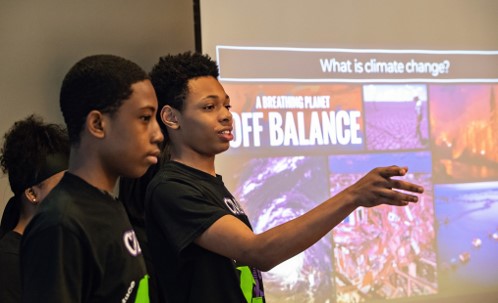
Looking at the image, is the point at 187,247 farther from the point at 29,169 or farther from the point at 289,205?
the point at 289,205

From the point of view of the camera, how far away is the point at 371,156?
3.19 metres

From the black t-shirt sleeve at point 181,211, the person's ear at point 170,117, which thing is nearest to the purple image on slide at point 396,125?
the person's ear at point 170,117

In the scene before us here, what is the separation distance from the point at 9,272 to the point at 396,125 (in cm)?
201

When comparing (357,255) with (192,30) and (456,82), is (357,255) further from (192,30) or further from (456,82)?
(192,30)

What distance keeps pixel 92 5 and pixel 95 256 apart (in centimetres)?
217

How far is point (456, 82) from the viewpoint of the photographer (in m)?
3.37

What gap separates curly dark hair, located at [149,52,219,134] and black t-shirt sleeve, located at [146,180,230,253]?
0.25 m

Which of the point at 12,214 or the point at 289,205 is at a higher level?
the point at 12,214

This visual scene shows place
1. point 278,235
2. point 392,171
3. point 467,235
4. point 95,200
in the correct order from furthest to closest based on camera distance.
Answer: point 467,235 → point 278,235 → point 392,171 → point 95,200

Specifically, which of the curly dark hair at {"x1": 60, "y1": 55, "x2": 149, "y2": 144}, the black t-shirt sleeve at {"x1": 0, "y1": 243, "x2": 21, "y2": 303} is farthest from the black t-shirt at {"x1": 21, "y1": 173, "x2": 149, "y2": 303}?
the black t-shirt sleeve at {"x1": 0, "y1": 243, "x2": 21, "y2": 303}

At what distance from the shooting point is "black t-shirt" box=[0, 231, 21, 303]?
172 cm

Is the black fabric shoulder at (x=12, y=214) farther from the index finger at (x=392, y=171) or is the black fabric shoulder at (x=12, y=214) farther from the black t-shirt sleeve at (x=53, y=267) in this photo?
the index finger at (x=392, y=171)

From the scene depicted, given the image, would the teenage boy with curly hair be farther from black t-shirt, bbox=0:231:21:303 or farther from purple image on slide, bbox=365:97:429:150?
purple image on slide, bbox=365:97:429:150

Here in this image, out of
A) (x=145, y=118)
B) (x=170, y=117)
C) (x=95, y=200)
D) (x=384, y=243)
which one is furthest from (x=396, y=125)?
(x=95, y=200)
